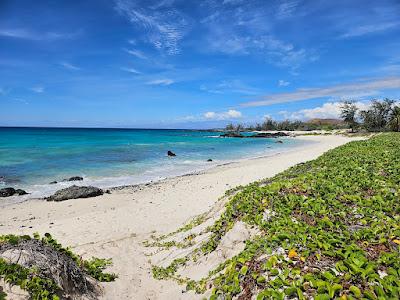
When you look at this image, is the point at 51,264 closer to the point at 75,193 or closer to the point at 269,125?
the point at 75,193

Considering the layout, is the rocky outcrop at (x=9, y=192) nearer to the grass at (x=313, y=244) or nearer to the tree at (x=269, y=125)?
the grass at (x=313, y=244)

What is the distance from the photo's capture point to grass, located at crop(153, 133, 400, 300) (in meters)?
3.57

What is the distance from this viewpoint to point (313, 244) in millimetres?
4445

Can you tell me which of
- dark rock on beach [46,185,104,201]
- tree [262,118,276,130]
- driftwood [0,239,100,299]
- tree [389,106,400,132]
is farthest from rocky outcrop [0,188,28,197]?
tree [262,118,276,130]

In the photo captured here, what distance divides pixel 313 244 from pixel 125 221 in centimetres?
752

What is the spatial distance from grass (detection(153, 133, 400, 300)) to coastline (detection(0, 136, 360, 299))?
682 mm

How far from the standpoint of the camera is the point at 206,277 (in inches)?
205

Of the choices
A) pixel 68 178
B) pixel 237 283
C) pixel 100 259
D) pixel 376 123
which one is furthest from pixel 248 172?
pixel 376 123

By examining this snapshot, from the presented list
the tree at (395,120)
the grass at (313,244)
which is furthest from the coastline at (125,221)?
the tree at (395,120)

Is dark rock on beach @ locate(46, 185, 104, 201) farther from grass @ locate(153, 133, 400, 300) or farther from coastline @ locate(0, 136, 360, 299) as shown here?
grass @ locate(153, 133, 400, 300)

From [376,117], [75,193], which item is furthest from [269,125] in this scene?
[75,193]

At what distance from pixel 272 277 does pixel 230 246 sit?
1744mm

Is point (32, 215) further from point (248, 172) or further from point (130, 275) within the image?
point (248, 172)

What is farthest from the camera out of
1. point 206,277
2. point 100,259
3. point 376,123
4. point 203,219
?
point 376,123
